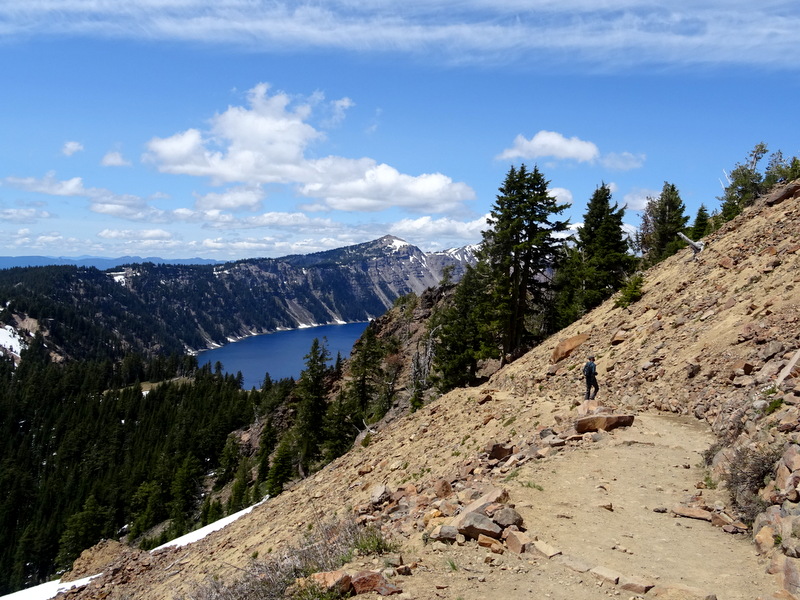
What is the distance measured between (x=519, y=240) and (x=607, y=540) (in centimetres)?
2531

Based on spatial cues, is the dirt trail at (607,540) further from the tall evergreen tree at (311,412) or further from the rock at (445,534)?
the tall evergreen tree at (311,412)

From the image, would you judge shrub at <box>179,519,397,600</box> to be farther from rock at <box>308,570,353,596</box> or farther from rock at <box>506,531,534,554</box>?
rock at <box>506,531,534,554</box>

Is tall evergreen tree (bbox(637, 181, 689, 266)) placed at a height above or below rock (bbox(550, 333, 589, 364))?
above

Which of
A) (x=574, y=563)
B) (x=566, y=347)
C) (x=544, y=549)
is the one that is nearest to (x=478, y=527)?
(x=544, y=549)

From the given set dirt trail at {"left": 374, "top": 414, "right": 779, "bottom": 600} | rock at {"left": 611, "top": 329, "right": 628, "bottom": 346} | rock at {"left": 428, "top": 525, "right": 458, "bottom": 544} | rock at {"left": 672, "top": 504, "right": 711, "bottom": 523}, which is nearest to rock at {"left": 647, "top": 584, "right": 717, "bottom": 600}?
dirt trail at {"left": 374, "top": 414, "right": 779, "bottom": 600}

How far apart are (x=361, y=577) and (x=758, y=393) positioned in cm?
1054

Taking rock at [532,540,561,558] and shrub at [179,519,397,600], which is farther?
rock at [532,540,561,558]

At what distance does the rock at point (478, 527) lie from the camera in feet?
27.7

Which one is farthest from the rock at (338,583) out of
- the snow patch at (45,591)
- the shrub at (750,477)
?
the snow patch at (45,591)

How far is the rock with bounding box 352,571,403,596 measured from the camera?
698 centimetres

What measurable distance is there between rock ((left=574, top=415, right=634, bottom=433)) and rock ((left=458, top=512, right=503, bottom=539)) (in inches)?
283

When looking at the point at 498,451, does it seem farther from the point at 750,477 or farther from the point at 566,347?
the point at 566,347

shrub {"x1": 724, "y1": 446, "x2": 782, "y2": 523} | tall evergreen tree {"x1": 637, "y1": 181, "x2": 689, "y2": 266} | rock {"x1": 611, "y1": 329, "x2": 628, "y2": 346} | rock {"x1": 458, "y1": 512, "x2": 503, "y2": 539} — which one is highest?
tall evergreen tree {"x1": 637, "y1": 181, "x2": 689, "y2": 266}

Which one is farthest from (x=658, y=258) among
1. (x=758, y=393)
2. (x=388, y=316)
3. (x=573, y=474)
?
(x=388, y=316)
